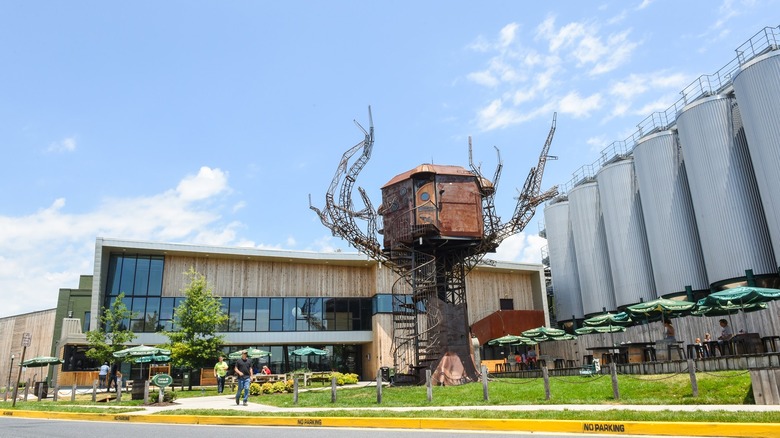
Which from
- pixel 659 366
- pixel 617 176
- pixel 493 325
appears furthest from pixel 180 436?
pixel 617 176

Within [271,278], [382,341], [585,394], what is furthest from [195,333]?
[585,394]

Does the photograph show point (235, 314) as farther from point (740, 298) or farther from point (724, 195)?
point (724, 195)

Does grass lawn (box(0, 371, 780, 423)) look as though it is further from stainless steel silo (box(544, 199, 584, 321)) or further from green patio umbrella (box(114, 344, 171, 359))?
stainless steel silo (box(544, 199, 584, 321))

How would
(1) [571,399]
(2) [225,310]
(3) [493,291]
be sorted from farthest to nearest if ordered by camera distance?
(3) [493,291] → (2) [225,310] → (1) [571,399]

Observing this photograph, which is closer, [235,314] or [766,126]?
[766,126]

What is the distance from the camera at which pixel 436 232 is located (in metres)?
27.3

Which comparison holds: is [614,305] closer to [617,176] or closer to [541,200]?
[617,176]

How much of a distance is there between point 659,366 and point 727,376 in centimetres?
355

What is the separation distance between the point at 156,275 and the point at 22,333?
25.6 metres

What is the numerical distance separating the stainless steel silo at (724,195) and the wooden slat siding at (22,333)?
5534 centimetres

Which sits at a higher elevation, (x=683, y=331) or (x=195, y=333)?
(x=195, y=333)

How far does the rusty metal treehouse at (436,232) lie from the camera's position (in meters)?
27.2

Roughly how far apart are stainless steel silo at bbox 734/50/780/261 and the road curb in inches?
899

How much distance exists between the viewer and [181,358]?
29.5 m
